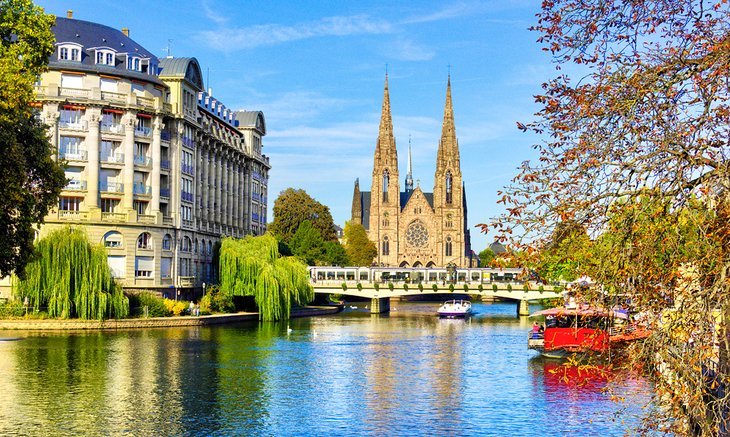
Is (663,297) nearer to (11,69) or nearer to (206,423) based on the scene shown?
(206,423)

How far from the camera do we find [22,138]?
3831 centimetres

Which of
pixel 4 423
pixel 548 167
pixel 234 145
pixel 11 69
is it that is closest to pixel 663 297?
pixel 548 167

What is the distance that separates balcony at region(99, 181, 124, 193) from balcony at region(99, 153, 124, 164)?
1951 mm

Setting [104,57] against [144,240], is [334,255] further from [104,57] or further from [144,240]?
[104,57]

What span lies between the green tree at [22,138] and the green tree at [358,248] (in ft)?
467

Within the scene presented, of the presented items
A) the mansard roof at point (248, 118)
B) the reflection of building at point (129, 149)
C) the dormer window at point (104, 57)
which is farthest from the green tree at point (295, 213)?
the dormer window at point (104, 57)

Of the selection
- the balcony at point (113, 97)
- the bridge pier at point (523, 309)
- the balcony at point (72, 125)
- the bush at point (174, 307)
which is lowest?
the bridge pier at point (523, 309)

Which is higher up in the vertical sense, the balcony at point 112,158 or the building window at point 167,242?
the balcony at point 112,158

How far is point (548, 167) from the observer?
13.3 metres

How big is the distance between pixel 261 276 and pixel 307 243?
1872 inches

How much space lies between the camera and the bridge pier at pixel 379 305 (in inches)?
4523

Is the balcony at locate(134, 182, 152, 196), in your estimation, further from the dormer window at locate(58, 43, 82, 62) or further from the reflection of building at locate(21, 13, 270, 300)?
the dormer window at locate(58, 43, 82, 62)

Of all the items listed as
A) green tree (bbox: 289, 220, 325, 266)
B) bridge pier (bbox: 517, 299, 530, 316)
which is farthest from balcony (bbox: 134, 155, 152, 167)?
bridge pier (bbox: 517, 299, 530, 316)

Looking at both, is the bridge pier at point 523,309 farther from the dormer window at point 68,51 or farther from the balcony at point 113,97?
the dormer window at point 68,51
